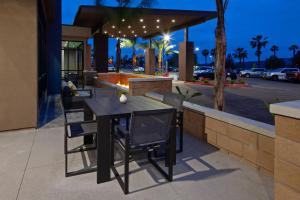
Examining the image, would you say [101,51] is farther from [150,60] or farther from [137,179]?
[137,179]

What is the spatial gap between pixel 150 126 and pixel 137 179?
0.81 meters

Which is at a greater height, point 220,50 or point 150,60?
point 150,60

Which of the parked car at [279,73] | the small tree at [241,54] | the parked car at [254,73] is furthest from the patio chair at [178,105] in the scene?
the small tree at [241,54]

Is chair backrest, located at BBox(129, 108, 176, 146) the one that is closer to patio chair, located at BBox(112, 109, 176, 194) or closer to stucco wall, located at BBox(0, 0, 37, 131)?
patio chair, located at BBox(112, 109, 176, 194)

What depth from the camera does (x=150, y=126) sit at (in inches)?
122

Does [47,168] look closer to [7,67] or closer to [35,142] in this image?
[35,142]

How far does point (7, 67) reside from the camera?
5242 millimetres

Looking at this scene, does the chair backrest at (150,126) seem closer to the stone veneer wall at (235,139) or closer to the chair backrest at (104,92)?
the stone veneer wall at (235,139)

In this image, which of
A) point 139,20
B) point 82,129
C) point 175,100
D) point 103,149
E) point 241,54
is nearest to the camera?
point 103,149

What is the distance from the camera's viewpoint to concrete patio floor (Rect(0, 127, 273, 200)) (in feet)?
9.82

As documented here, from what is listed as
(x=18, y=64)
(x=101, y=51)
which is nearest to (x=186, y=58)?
(x=101, y=51)

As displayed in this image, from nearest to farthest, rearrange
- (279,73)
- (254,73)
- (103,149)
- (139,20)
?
1. (103,149)
2. (139,20)
3. (279,73)
4. (254,73)

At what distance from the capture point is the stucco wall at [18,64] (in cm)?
518

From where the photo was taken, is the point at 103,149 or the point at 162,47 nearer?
the point at 103,149
